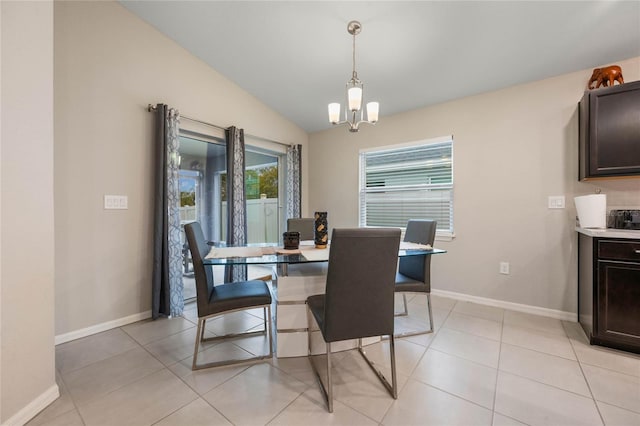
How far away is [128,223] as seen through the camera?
2504mm

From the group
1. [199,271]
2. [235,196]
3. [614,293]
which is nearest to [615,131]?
[614,293]

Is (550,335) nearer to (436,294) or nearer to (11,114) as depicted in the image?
(436,294)

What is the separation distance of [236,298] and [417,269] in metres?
1.58

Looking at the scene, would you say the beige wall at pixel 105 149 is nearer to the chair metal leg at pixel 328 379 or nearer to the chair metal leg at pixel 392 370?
the chair metal leg at pixel 328 379

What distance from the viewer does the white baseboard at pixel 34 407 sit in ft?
4.23

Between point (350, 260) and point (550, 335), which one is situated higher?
point (350, 260)

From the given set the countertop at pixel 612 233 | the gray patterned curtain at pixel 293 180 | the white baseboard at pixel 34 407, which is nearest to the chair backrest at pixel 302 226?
the gray patterned curtain at pixel 293 180

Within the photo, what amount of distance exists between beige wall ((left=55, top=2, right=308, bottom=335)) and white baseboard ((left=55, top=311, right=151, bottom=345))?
3 centimetres

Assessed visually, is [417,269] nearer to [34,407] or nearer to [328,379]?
[328,379]

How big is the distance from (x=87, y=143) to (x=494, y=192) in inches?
158

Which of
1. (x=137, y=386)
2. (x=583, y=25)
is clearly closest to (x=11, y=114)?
(x=137, y=386)

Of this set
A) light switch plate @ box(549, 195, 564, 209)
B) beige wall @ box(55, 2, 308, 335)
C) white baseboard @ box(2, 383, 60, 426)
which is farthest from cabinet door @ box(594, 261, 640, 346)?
beige wall @ box(55, 2, 308, 335)

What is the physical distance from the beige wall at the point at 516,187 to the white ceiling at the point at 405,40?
22 cm

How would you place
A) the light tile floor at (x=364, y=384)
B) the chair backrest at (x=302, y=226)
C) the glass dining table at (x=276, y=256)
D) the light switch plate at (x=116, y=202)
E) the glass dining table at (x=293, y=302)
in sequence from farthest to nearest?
the chair backrest at (x=302, y=226) → the light switch plate at (x=116, y=202) → the glass dining table at (x=293, y=302) → the glass dining table at (x=276, y=256) → the light tile floor at (x=364, y=384)
